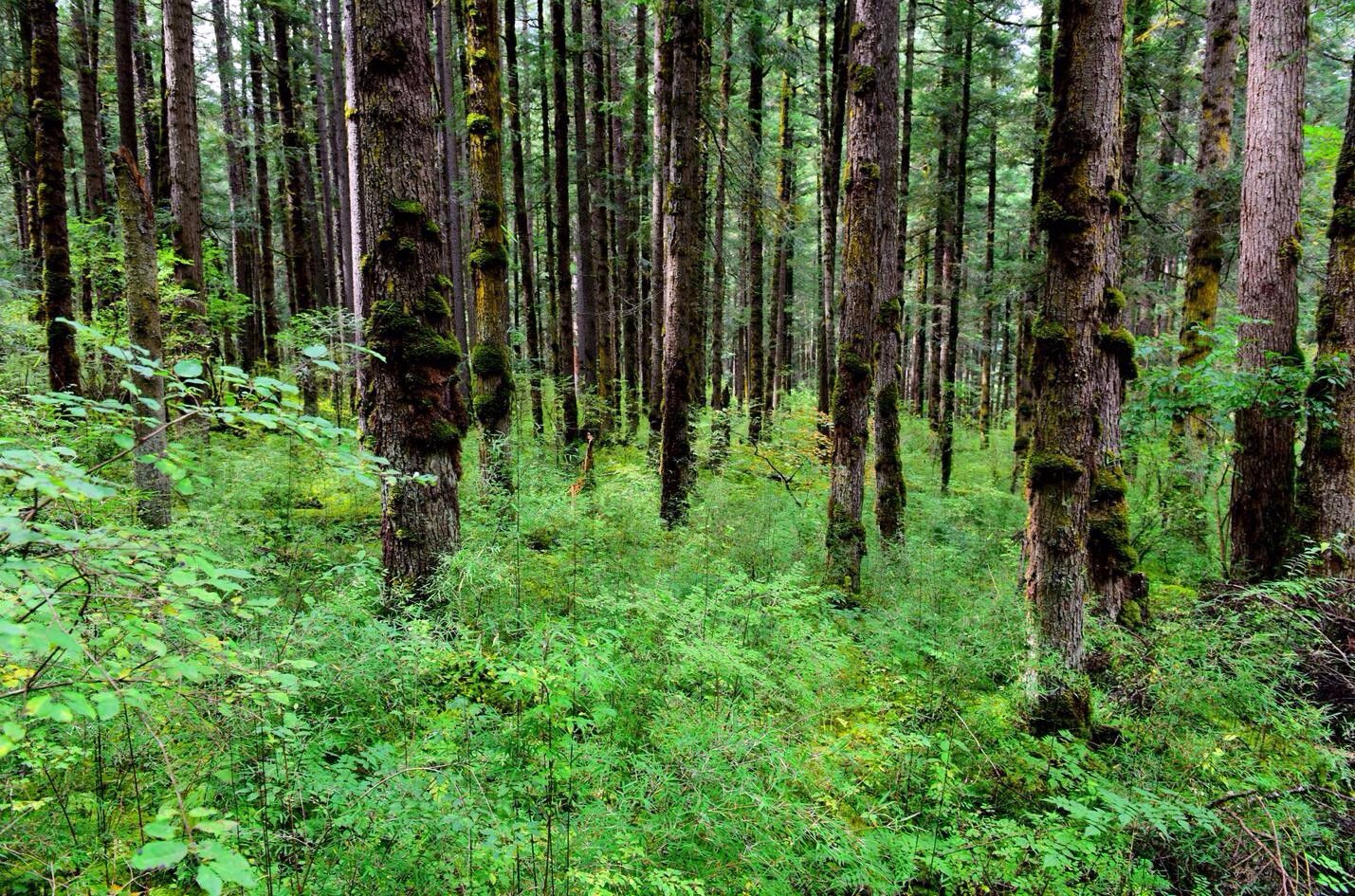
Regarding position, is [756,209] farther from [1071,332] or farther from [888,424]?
[1071,332]

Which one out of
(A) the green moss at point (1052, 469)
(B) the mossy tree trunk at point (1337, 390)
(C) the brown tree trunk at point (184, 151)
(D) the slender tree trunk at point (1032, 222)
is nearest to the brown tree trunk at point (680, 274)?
(A) the green moss at point (1052, 469)

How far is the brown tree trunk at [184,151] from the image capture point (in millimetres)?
8125

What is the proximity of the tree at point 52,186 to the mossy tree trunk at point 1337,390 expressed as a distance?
15.4 m

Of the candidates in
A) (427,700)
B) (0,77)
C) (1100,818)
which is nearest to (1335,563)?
(1100,818)

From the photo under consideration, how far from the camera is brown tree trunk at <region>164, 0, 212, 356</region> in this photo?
8.12 meters

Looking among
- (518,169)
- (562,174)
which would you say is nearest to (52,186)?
(518,169)

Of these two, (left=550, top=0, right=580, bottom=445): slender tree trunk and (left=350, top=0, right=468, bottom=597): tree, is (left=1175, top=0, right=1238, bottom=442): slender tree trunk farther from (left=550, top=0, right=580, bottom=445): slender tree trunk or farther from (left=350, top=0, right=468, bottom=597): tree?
(left=550, top=0, right=580, bottom=445): slender tree trunk

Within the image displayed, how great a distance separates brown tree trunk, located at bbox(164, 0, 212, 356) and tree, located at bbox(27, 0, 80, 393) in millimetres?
1332

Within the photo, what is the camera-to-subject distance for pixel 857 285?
23.4 ft

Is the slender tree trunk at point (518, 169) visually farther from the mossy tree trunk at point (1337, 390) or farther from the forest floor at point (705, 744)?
the mossy tree trunk at point (1337, 390)

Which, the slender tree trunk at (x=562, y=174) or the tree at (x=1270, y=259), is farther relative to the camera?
the slender tree trunk at (x=562, y=174)

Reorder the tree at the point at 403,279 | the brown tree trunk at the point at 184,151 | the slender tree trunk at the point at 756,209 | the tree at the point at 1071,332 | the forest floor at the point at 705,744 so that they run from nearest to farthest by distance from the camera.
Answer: the forest floor at the point at 705,744 < the tree at the point at 1071,332 < the tree at the point at 403,279 < the brown tree trunk at the point at 184,151 < the slender tree trunk at the point at 756,209

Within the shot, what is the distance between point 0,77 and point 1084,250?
77.3 feet

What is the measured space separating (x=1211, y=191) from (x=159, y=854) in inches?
567
